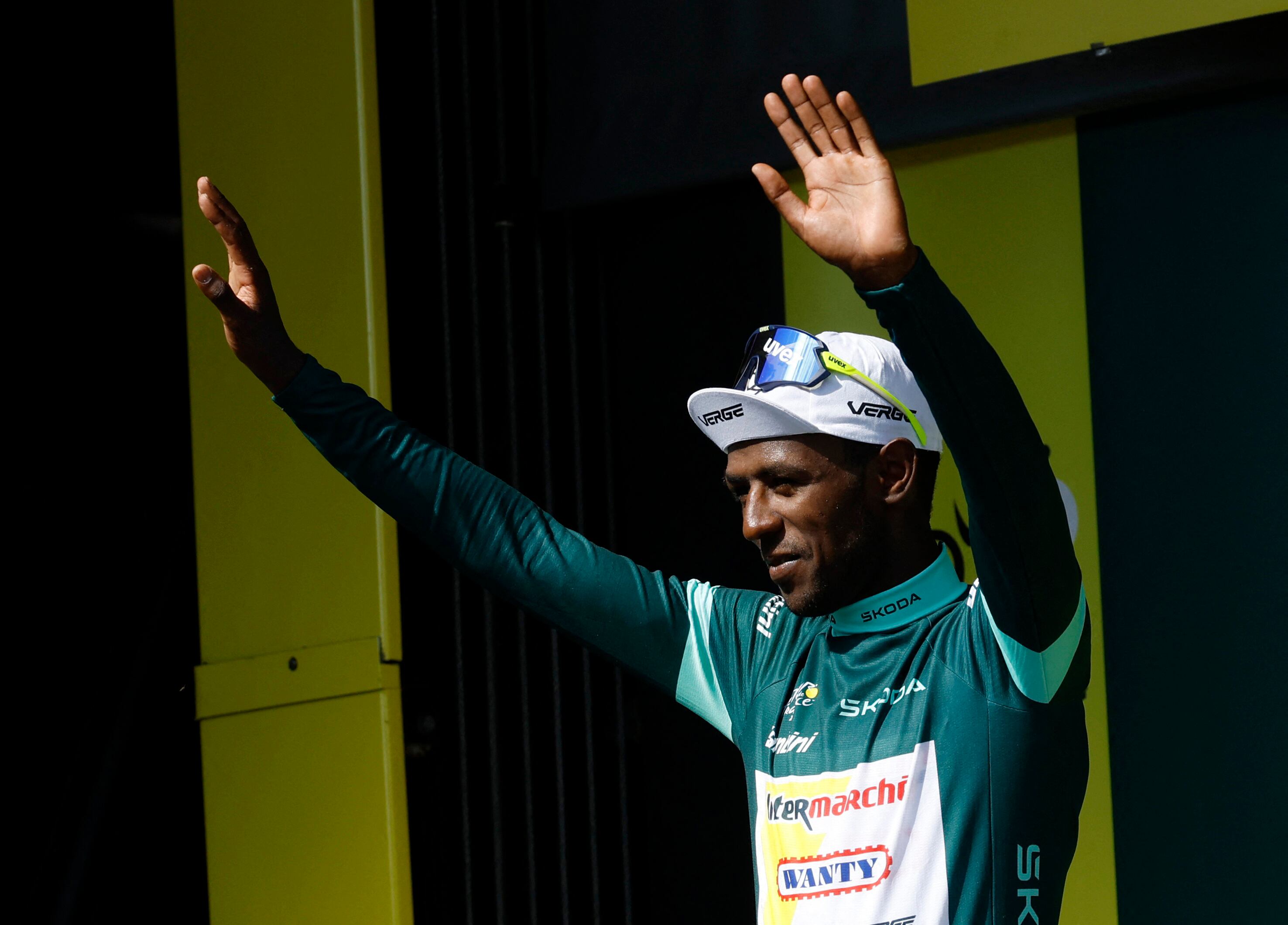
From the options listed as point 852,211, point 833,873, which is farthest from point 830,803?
point 852,211

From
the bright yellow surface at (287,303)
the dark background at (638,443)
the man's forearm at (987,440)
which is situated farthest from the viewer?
the bright yellow surface at (287,303)

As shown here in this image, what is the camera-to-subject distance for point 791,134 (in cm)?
170

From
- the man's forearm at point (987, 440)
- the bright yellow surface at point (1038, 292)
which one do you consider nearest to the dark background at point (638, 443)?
the bright yellow surface at point (1038, 292)

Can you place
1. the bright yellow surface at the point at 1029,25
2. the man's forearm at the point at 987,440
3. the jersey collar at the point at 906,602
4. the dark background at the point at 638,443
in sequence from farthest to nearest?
the dark background at the point at 638,443 < the bright yellow surface at the point at 1029,25 < the jersey collar at the point at 906,602 < the man's forearm at the point at 987,440

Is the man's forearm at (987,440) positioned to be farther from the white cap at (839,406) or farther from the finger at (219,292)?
the finger at (219,292)

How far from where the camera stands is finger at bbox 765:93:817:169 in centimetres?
168

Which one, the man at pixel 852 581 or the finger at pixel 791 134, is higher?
the finger at pixel 791 134

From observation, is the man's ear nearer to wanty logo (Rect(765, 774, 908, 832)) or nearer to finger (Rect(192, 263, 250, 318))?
wanty logo (Rect(765, 774, 908, 832))

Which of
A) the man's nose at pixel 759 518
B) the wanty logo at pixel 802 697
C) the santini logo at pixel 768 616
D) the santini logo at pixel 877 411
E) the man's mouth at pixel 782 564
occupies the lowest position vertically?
the wanty logo at pixel 802 697

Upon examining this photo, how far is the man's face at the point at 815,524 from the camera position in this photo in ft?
6.44

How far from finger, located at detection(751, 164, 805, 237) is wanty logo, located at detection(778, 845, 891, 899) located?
0.74 metres

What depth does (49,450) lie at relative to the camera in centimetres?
352

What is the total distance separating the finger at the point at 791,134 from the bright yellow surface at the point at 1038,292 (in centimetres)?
114

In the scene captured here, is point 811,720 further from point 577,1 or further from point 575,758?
point 577,1
